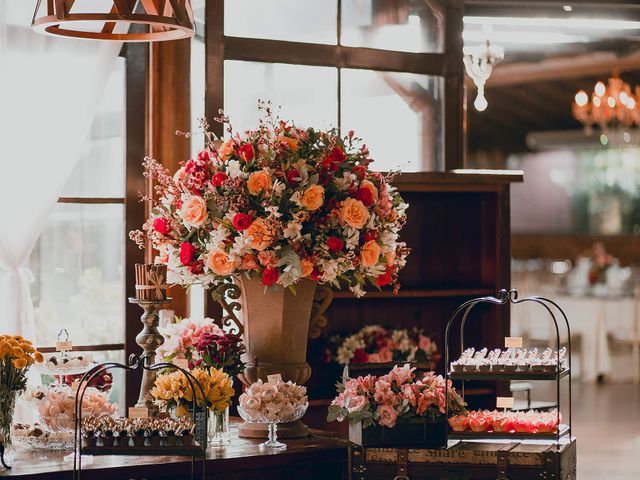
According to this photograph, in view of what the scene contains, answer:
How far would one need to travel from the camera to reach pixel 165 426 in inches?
119

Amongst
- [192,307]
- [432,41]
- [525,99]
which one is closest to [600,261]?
[525,99]

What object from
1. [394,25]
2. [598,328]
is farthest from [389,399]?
[598,328]

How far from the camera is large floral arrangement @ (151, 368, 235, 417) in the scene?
3.25 meters

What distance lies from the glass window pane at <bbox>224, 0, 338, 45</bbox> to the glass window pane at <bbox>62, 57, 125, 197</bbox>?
57 centimetres

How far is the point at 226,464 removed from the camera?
10.5ft

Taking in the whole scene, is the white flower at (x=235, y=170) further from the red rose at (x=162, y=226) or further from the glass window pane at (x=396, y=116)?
the glass window pane at (x=396, y=116)

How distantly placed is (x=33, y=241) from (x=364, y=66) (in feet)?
5.73

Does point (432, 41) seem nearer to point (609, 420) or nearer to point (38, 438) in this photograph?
point (38, 438)

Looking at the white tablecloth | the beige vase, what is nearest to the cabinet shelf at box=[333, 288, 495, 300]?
the beige vase

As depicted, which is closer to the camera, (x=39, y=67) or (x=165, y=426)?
(x=165, y=426)

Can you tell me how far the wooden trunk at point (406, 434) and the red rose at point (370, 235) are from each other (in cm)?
57

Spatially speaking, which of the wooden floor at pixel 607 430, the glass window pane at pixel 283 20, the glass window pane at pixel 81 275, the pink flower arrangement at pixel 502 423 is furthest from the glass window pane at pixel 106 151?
the wooden floor at pixel 607 430

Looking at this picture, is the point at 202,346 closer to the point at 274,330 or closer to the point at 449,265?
the point at 274,330

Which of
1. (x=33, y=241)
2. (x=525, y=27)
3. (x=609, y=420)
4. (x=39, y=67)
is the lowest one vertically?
(x=609, y=420)
